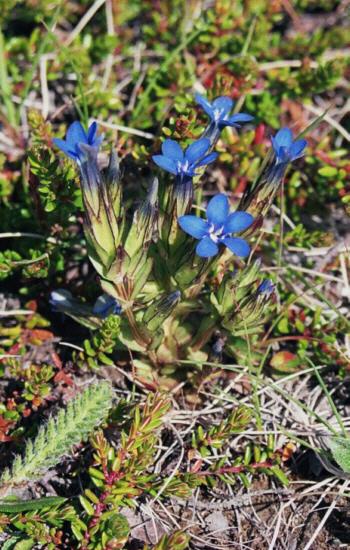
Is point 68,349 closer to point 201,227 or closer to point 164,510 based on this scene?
point 164,510

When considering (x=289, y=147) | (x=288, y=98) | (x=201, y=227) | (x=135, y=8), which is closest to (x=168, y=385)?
(x=201, y=227)

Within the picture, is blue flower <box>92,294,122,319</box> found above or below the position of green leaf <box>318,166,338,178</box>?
below

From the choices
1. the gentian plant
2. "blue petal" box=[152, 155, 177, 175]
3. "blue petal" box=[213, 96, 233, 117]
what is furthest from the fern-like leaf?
"blue petal" box=[213, 96, 233, 117]

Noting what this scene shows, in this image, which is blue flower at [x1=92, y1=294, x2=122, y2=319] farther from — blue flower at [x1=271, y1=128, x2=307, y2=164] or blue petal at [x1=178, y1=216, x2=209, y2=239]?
blue flower at [x1=271, y1=128, x2=307, y2=164]

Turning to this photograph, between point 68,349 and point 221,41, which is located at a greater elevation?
point 221,41

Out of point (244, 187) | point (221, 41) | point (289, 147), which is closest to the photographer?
point (289, 147)

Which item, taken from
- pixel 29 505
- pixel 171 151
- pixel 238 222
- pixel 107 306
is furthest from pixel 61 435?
pixel 171 151

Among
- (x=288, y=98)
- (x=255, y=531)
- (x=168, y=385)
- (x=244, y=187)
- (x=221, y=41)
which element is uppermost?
(x=221, y=41)
